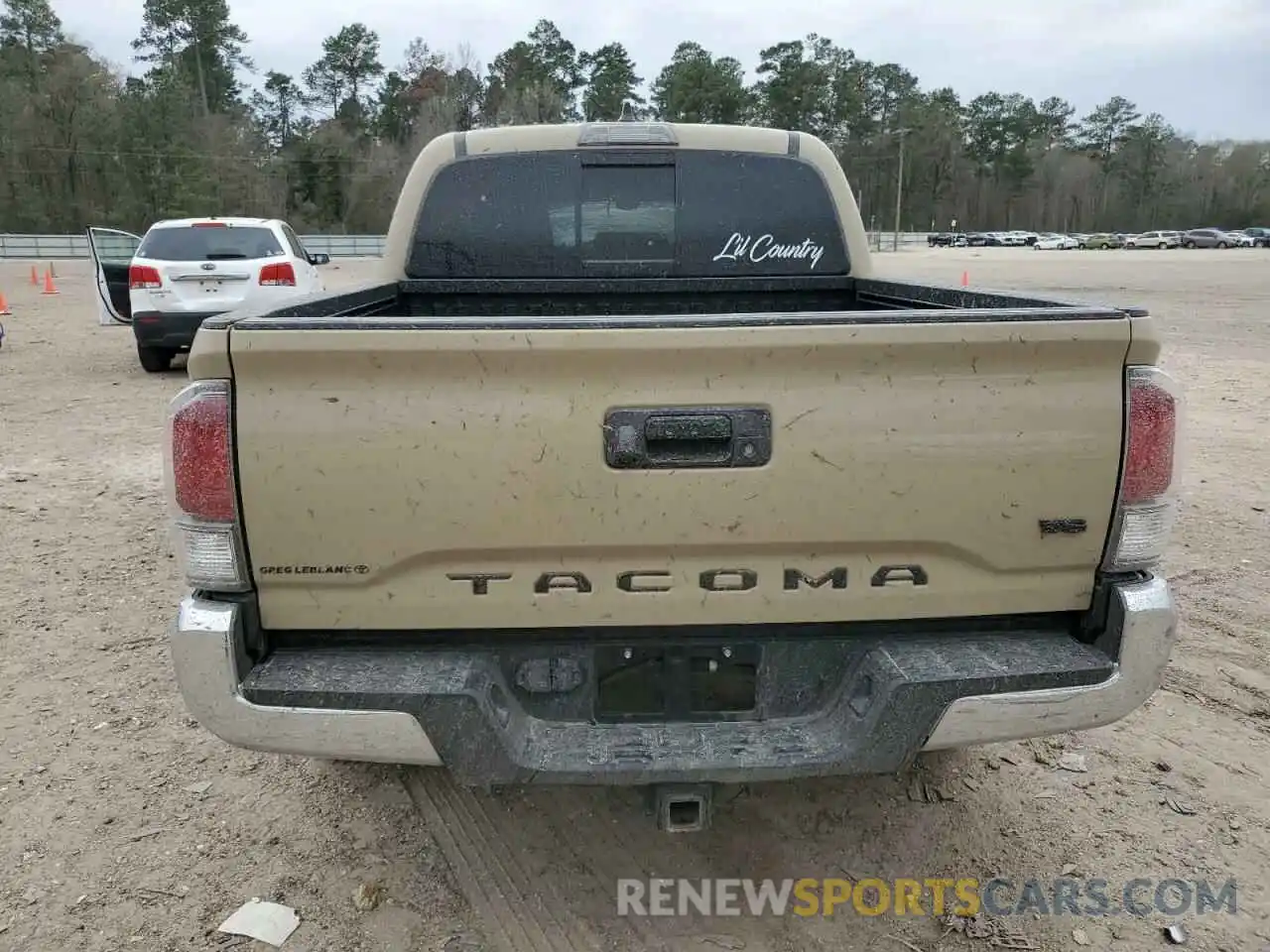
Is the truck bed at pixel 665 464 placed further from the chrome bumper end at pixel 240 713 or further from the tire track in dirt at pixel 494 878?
the tire track in dirt at pixel 494 878

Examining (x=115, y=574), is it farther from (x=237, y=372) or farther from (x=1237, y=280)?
(x=1237, y=280)

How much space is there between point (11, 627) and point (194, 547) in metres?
3.23

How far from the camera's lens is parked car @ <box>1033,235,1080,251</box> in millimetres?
76062

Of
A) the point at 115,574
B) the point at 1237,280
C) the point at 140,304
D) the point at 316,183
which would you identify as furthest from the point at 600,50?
the point at 115,574

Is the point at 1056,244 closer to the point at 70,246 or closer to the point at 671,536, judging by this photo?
the point at 70,246

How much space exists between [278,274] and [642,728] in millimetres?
10266

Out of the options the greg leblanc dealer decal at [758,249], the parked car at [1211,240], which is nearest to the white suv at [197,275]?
the greg leblanc dealer decal at [758,249]

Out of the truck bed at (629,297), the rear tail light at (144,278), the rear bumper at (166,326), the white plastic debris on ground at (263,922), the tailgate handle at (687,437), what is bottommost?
the white plastic debris on ground at (263,922)

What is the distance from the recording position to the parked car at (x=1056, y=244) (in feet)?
250

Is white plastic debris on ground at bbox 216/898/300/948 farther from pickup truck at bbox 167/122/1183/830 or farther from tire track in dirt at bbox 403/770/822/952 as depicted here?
pickup truck at bbox 167/122/1183/830

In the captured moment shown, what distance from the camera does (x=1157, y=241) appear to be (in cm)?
7450

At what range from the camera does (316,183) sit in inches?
3132

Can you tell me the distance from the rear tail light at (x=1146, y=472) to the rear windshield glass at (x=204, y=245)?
10881 mm

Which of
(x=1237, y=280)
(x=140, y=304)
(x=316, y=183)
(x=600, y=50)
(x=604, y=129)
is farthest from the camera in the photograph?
(x=600, y=50)
